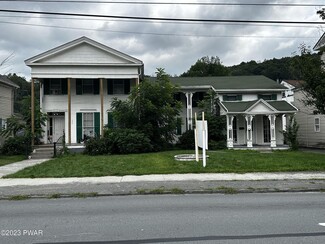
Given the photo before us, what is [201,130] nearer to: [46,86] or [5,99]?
[46,86]

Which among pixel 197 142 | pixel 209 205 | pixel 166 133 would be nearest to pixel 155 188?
pixel 209 205

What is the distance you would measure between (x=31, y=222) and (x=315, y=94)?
42.4 feet

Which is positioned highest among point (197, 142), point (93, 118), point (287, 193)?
point (93, 118)

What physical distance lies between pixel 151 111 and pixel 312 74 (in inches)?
451

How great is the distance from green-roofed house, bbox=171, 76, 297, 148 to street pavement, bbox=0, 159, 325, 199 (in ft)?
42.8

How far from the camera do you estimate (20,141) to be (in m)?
24.3

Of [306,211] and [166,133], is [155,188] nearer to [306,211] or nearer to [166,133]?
[306,211]

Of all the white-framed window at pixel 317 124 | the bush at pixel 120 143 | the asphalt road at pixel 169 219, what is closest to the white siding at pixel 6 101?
the bush at pixel 120 143

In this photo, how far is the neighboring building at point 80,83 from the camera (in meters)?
25.8

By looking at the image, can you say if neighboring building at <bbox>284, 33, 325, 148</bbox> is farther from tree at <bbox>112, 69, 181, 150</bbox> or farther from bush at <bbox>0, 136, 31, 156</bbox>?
bush at <bbox>0, 136, 31, 156</bbox>

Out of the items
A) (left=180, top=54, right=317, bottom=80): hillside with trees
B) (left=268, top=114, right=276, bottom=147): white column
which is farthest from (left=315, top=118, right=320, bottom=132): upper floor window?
(left=180, top=54, right=317, bottom=80): hillside with trees

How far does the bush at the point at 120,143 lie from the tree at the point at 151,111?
899 mm

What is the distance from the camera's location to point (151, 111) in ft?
79.0

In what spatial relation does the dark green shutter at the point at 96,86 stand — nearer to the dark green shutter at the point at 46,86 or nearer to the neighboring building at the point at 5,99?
the dark green shutter at the point at 46,86
